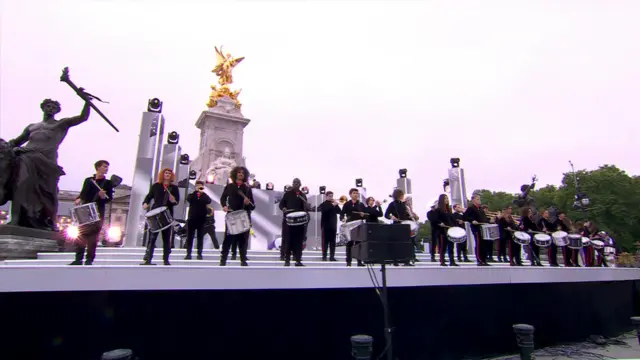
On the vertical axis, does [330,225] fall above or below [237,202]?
below

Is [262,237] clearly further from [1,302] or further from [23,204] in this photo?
[1,302]

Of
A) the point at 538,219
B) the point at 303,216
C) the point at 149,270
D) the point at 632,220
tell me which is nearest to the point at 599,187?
the point at 632,220

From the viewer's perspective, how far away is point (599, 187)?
39.0 m

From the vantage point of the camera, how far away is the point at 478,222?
10.1 meters

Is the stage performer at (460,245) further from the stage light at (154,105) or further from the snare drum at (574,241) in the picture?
the stage light at (154,105)

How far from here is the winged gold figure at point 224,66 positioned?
3531cm

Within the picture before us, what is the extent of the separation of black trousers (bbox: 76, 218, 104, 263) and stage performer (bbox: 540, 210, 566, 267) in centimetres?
1242

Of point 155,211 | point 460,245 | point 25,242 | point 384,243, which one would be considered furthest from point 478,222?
point 25,242

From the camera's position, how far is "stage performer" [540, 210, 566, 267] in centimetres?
1163

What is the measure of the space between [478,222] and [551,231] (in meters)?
3.78

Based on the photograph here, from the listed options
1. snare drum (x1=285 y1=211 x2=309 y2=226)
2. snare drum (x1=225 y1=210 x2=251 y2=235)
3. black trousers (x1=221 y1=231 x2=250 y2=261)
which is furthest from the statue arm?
snare drum (x1=285 y1=211 x2=309 y2=226)

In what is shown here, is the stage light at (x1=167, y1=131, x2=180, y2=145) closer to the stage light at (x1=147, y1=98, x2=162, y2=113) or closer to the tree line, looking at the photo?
the stage light at (x1=147, y1=98, x2=162, y2=113)

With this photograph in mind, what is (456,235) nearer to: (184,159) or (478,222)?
(478,222)

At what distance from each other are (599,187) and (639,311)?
32.1m
